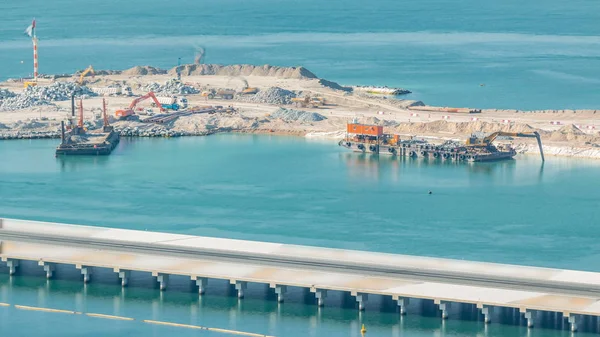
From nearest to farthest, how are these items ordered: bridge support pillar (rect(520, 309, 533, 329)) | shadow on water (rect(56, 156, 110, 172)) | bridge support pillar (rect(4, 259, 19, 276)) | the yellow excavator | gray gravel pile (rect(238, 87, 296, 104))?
bridge support pillar (rect(520, 309, 533, 329)) < bridge support pillar (rect(4, 259, 19, 276)) < shadow on water (rect(56, 156, 110, 172)) < the yellow excavator < gray gravel pile (rect(238, 87, 296, 104))

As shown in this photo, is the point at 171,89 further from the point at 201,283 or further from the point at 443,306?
the point at 443,306

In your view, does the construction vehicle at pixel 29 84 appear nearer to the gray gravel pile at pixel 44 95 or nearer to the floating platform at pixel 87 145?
the gray gravel pile at pixel 44 95

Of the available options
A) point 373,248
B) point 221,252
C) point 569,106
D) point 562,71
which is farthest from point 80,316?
point 562,71

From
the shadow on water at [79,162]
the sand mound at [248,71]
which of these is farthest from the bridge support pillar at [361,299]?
the sand mound at [248,71]

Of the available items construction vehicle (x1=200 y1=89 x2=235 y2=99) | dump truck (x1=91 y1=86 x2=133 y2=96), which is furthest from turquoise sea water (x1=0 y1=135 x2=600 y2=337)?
dump truck (x1=91 y1=86 x2=133 y2=96)

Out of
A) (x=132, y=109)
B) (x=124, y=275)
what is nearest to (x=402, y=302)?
(x=124, y=275)

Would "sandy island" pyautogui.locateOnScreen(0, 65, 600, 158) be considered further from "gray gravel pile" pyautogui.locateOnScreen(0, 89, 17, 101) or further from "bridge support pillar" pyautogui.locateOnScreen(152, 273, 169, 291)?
"bridge support pillar" pyautogui.locateOnScreen(152, 273, 169, 291)
